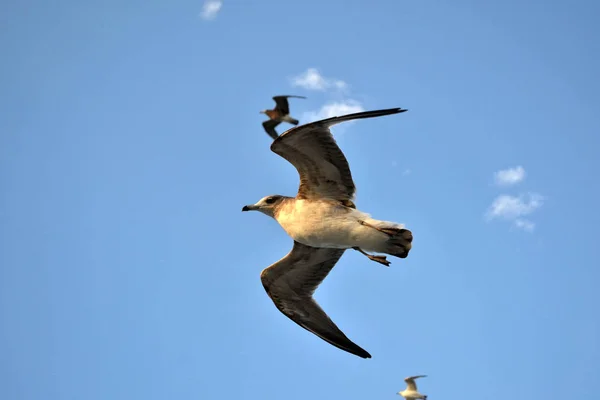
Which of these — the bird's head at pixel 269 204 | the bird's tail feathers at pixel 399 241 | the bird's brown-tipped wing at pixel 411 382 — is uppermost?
the bird's brown-tipped wing at pixel 411 382

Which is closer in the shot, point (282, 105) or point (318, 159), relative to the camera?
point (318, 159)

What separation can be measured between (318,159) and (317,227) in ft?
4.12

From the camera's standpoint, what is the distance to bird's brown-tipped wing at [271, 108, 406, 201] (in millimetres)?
11391

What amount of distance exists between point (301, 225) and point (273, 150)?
4.92 ft

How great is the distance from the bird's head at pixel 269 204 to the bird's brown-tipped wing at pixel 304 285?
920mm

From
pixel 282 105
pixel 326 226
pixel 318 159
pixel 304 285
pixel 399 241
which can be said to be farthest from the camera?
pixel 282 105

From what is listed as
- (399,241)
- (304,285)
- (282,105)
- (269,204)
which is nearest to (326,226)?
(399,241)

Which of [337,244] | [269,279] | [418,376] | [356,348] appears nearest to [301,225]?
[337,244]

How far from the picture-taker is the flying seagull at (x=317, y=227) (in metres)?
11.7

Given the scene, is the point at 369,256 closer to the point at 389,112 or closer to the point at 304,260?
the point at 304,260

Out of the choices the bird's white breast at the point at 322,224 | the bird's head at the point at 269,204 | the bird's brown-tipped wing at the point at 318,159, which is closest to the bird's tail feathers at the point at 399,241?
the bird's white breast at the point at 322,224

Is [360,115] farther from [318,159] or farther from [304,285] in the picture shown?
[304,285]

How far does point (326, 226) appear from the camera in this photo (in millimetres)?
12234

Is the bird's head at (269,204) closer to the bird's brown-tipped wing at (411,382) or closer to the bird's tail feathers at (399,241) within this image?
the bird's tail feathers at (399,241)
